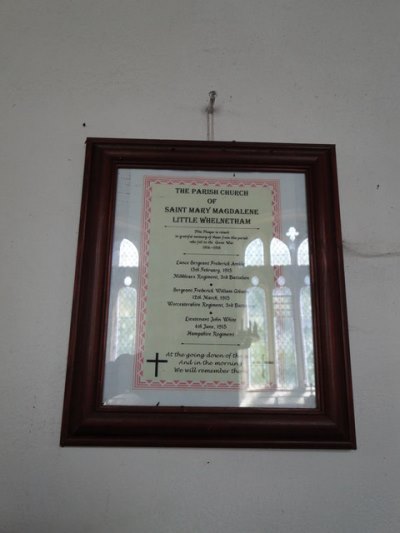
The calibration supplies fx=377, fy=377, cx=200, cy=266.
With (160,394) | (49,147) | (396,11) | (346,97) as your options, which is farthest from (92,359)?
(396,11)

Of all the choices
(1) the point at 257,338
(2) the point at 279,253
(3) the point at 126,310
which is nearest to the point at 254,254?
(2) the point at 279,253

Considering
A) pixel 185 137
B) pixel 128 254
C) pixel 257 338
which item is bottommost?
pixel 257 338

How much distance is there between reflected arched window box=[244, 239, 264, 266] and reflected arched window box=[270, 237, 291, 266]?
24 mm

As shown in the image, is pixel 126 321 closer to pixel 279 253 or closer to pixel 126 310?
pixel 126 310

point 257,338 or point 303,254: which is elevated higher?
point 303,254

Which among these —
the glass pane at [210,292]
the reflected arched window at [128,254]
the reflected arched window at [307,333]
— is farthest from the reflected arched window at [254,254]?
the reflected arched window at [128,254]

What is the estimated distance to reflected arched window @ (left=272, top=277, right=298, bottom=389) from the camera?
0.77 metres

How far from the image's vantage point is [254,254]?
0.82m

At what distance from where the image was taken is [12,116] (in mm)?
891

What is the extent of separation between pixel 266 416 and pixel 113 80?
2.74 ft

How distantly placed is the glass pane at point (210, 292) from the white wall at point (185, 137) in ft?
0.34

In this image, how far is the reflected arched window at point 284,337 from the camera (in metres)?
0.77

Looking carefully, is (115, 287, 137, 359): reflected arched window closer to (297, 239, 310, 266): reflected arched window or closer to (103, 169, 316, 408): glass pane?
(103, 169, 316, 408): glass pane

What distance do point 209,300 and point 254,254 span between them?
0.14m
